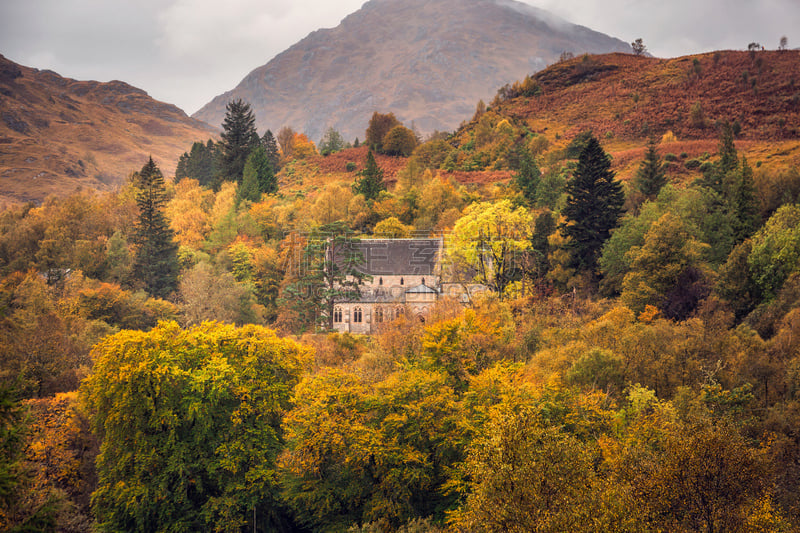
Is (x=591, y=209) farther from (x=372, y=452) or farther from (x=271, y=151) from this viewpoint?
(x=271, y=151)

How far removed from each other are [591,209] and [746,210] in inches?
464

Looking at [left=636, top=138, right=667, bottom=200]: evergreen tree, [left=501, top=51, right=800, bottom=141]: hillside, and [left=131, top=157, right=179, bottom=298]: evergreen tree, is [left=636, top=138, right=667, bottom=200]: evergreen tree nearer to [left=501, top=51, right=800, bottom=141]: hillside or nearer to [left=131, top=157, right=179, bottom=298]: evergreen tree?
[left=501, top=51, right=800, bottom=141]: hillside

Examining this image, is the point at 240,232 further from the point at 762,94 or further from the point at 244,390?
the point at 762,94

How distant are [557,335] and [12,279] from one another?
5410 cm

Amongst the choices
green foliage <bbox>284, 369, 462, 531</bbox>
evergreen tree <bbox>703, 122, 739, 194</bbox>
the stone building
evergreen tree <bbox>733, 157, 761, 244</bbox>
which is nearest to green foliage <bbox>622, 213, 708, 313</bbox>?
evergreen tree <bbox>733, 157, 761, 244</bbox>

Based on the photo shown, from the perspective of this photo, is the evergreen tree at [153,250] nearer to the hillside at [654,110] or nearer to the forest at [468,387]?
the forest at [468,387]

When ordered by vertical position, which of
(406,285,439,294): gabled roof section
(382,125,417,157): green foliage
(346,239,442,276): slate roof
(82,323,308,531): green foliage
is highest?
(382,125,417,157): green foliage

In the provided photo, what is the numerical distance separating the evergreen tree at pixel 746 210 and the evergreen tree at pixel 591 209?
9.28 m

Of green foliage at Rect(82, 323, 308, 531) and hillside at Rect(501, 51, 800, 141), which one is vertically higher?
hillside at Rect(501, 51, 800, 141)

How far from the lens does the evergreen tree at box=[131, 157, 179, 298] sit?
67938mm

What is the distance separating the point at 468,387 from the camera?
32125mm

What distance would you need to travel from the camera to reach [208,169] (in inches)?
4437

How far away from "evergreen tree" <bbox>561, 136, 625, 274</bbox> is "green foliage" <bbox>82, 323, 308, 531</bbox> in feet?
95.1

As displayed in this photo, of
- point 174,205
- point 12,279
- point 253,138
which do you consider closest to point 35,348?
point 12,279
